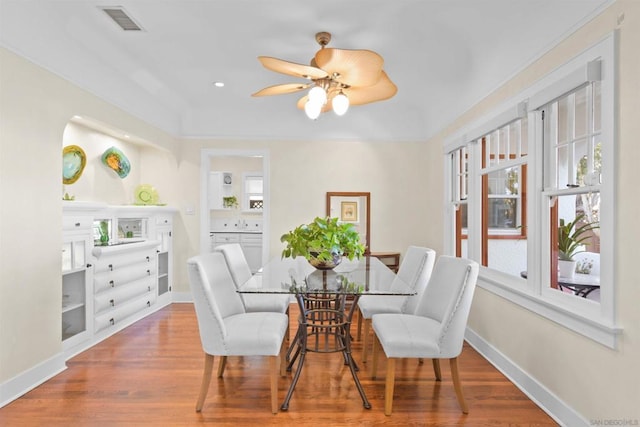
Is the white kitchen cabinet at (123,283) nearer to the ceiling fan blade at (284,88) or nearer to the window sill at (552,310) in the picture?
the ceiling fan blade at (284,88)

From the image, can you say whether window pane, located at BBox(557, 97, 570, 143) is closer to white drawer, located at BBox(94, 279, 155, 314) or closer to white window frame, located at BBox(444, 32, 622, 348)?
white window frame, located at BBox(444, 32, 622, 348)

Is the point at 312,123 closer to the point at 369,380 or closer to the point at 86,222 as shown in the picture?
the point at 86,222

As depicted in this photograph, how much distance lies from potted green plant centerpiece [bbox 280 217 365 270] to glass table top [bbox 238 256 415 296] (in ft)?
0.49

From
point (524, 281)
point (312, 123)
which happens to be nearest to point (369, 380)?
point (524, 281)

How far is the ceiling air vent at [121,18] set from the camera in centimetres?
258

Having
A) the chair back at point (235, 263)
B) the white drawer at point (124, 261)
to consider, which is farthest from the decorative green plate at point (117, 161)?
the chair back at point (235, 263)

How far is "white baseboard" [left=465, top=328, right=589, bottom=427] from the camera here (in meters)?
2.10

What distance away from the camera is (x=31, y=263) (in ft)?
8.56

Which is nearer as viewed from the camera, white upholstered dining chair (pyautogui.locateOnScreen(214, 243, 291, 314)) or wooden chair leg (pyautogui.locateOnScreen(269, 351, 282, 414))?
wooden chair leg (pyautogui.locateOnScreen(269, 351, 282, 414))

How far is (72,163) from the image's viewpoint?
3607mm

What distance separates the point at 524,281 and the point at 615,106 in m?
1.38

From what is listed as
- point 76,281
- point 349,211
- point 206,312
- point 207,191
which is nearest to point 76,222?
point 76,281

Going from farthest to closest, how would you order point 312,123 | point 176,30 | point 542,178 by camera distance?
point 312,123
point 176,30
point 542,178

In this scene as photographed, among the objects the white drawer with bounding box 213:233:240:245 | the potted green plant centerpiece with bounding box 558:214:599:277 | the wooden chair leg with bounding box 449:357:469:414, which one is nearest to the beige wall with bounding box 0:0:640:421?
the potted green plant centerpiece with bounding box 558:214:599:277
